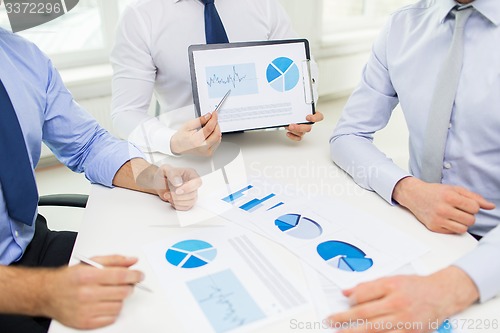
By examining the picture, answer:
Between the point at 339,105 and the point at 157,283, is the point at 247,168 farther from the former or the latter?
the point at 339,105

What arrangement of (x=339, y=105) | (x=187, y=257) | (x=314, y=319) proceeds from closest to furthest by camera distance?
1. (x=314, y=319)
2. (x=187, y=257)
3. (x=339, y=105)

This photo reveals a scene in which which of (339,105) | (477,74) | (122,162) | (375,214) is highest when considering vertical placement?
(477,74)

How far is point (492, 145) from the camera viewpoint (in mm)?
1016

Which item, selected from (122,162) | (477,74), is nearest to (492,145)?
(477,74)

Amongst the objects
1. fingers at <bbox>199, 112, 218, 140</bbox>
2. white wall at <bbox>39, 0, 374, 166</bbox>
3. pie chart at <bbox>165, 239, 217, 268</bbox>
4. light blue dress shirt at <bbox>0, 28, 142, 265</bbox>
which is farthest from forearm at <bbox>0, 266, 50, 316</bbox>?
white wall at <bbox>39, 0, 374, 166</bbox>

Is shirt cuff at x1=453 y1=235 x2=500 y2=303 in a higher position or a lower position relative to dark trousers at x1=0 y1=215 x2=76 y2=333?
higher

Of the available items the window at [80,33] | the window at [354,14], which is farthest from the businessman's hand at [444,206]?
the window at [354,14]

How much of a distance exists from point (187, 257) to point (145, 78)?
79 cm

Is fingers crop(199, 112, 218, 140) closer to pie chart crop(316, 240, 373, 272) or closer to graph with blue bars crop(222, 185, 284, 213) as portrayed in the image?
graph with blue bars crop(222, 185, 284, 213)

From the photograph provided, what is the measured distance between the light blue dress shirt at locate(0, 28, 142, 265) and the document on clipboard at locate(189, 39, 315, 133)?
9.8 inches

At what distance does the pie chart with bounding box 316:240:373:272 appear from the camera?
0.74m

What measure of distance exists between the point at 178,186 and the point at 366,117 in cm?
55

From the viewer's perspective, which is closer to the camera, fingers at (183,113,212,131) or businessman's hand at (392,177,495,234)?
businessman's hand at (392,177,495,234)

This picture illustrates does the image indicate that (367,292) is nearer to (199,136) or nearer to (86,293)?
(86,293)
